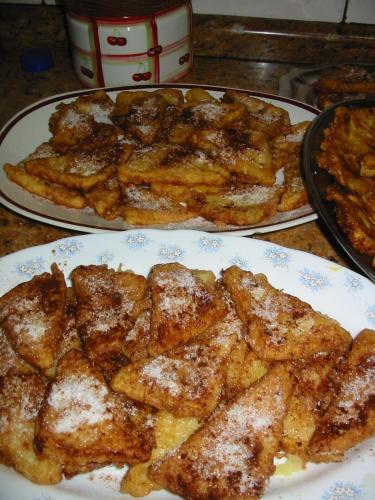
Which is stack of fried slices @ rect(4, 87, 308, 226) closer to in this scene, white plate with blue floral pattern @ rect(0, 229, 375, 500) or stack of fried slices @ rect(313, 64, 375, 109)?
white plate with blue floral pattern @ rect(0, 229, 375, 500)

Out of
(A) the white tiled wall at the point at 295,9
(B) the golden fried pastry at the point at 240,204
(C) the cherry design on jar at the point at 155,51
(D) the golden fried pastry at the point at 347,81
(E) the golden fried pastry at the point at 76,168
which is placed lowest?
(B) the golden fried pastry at the point at 240,204

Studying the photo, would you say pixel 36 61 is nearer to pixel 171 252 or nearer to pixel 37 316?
pixel 171 252

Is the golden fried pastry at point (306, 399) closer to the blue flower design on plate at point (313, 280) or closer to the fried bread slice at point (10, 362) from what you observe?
the blue flower design on plate at point (313, 280)

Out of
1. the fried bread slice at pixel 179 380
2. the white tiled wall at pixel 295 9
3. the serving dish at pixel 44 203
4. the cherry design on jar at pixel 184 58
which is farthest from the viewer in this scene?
the white tiled wall at pixel 295 9

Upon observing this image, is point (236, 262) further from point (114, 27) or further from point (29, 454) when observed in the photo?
point (114, 27)

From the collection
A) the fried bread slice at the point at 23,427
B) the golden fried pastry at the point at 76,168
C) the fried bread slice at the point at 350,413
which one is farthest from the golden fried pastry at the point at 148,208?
the fried bread slice at the point at 350,413

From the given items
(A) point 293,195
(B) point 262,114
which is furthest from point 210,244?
(B) point 262,114

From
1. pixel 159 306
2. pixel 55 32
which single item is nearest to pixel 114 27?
pixel 55 32
